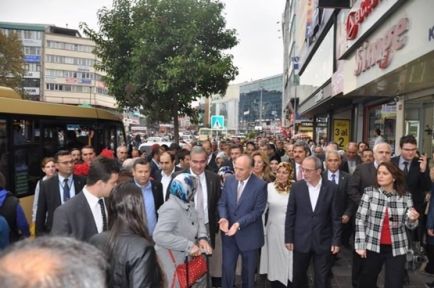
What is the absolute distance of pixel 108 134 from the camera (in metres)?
14.2

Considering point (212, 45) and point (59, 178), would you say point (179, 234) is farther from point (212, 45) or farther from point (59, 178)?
point (212, 45)

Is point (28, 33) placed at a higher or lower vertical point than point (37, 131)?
higher

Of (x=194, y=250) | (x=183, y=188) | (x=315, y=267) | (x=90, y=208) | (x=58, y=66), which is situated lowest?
(x=315, y=267)

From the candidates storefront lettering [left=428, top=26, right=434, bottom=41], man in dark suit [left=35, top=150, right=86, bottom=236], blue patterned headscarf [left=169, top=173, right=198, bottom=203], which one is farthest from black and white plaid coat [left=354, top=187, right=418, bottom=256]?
man in dark suit [left=35, top=150, right=86, bottom=236]

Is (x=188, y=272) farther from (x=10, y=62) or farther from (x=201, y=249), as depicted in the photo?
(x=10, y=62)

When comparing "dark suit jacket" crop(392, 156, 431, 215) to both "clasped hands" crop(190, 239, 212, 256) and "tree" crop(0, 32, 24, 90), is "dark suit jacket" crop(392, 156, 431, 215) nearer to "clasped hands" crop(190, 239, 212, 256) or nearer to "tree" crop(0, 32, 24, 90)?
"clasped hands" crop(190, 239, 212, 256)

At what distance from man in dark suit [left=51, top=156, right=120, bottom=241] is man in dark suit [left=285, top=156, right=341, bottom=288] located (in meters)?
2.39

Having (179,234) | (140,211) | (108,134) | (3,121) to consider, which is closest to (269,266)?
(179,234)

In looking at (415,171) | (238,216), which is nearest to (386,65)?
(415,171)

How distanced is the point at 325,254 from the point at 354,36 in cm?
821

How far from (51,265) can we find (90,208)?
2.52m

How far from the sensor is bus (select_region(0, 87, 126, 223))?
319 inches

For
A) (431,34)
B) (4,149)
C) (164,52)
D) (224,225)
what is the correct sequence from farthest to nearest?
(164,52) → (4,149) → (431,34) → (224,225)

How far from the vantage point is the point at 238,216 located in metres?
5.46
